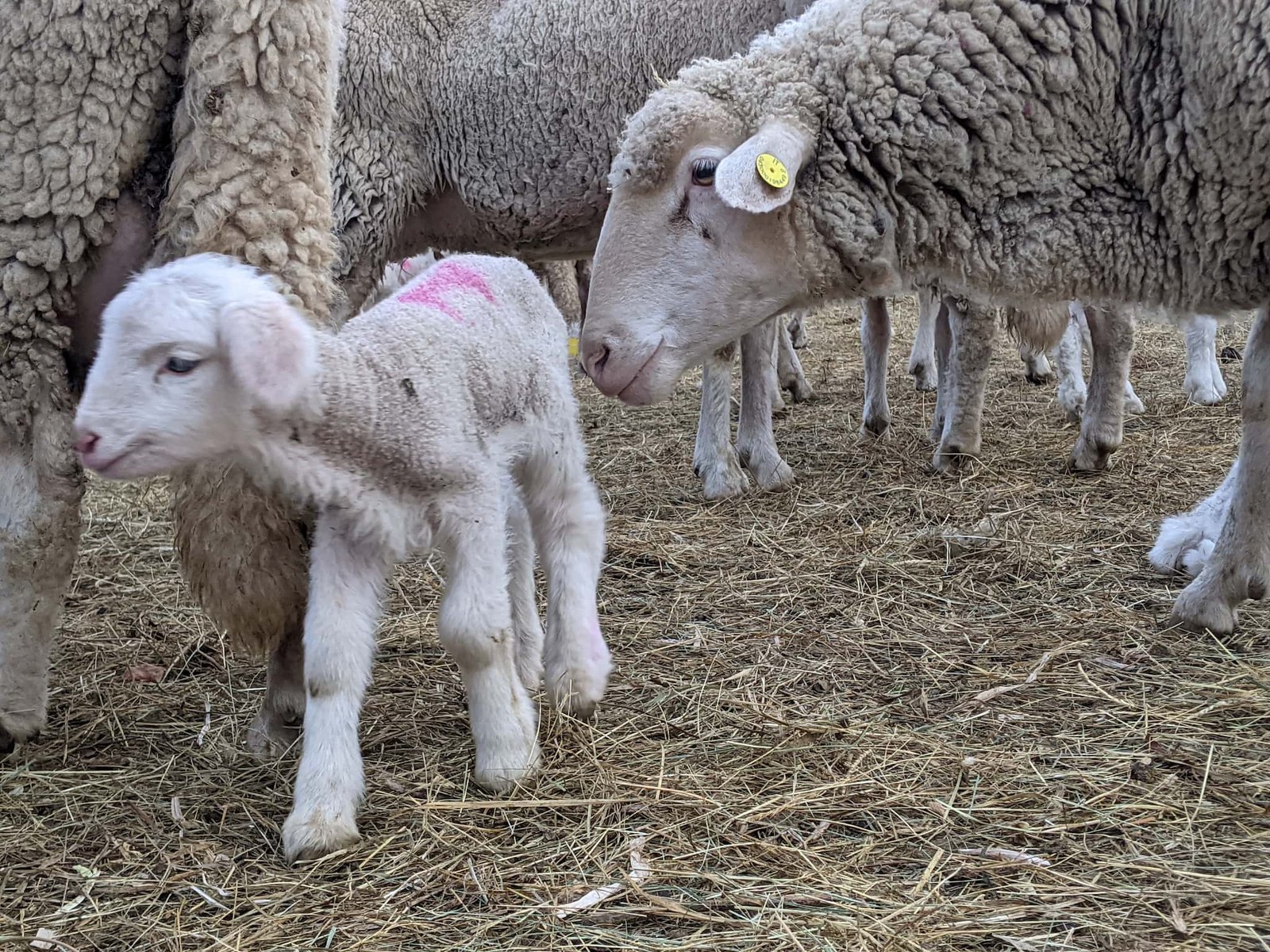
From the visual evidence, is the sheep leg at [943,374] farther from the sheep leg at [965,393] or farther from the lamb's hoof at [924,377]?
the lamb's hoof at [924,377]

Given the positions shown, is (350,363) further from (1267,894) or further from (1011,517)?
(1011,517)

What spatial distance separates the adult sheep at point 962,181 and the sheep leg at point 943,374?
236 centimetres

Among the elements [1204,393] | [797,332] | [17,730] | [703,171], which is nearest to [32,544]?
[17,730]

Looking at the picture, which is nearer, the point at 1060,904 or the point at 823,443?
the point at 1060,904

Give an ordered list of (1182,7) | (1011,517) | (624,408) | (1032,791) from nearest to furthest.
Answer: (1032,791)
(1182,7)
(1011,517)
(624,408)

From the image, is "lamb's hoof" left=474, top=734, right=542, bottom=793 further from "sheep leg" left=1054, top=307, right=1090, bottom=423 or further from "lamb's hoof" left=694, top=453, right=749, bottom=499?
A: "sheep leg" left=1054, top=307, right=1090, bottom=423

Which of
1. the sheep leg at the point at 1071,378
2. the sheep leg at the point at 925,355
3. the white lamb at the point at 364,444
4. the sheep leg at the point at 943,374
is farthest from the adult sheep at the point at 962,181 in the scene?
the sheep leg at the point at 925,355

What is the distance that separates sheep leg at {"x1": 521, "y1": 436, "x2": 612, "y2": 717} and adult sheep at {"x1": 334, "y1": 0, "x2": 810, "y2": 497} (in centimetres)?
237

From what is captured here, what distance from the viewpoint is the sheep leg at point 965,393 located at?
5.56 m

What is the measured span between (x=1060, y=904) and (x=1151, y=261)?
1.84m

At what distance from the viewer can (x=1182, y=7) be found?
302 centimetres

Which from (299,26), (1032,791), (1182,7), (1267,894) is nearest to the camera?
(1267,894)

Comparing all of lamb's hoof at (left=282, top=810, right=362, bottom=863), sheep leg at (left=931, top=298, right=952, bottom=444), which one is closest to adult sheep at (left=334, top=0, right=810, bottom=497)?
sheep leg at (left=931, top=298, right=952, bottom=444)

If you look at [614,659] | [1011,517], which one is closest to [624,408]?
[1011,517]
